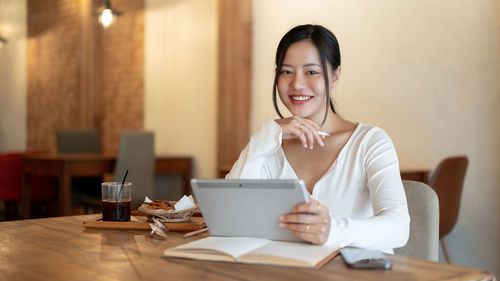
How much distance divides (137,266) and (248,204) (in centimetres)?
27

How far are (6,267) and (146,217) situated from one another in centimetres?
62

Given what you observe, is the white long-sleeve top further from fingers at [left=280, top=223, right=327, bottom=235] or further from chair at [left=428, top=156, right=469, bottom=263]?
chair at [left=428, top=156, right=469, bottom=263]

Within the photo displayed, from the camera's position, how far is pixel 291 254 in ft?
3.68

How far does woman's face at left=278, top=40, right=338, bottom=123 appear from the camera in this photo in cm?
177

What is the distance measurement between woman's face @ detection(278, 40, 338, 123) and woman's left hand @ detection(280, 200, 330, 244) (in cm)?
62

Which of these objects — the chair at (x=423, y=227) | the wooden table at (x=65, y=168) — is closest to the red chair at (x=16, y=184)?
the wooden table at (x=65, y=168)

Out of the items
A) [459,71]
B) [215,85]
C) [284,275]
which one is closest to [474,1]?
[459,71]

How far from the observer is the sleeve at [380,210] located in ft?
4.17

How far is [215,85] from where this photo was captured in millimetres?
5152

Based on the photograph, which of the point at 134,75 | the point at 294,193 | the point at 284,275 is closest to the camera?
the point at 284,275

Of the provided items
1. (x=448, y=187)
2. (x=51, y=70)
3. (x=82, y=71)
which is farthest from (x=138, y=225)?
(x=51, y=70)

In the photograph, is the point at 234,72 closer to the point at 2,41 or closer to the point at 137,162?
the point at 137,162

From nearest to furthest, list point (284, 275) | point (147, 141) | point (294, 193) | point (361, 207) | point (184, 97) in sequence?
point (284, 275)
point (294, 193)
point (361, 207)
point (147, 141)
point (184, 97)

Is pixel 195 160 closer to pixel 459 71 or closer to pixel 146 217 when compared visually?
pixel 459 71
